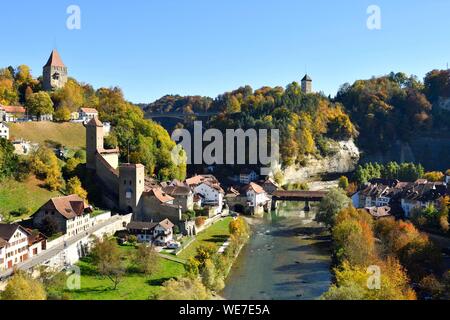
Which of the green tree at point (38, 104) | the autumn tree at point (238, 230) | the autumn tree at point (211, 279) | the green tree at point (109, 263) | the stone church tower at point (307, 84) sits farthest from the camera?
the stone church tower at point (307, 84)

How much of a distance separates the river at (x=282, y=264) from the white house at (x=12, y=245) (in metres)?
12.0

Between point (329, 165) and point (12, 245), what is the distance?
6322 cm

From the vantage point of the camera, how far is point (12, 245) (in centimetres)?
2806

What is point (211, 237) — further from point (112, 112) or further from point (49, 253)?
point (112, 112)

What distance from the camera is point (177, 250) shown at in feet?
119

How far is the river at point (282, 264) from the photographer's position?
2906 cm

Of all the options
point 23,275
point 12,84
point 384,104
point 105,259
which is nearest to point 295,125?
point 384,104

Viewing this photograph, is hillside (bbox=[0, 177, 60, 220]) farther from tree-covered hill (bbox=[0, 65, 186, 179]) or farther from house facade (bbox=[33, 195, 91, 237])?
tree-covered hill (bbox=[0, 65, 186, 179])

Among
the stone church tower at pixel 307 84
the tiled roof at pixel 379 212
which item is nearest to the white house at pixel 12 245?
the tiled roof at pixel 379 212

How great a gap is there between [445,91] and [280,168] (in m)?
45.3

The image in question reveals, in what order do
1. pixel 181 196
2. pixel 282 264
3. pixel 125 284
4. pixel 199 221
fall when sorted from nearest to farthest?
pixel 125 284 < pixel 282 264 < pixel 199 221 < pixel 181 196

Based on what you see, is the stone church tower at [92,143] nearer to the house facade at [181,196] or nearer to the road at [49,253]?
the house facade at [181,196]

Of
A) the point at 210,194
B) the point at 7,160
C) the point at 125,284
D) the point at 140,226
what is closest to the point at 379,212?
the point at 210,194

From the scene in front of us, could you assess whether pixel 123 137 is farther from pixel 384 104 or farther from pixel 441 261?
pixel 384 104
